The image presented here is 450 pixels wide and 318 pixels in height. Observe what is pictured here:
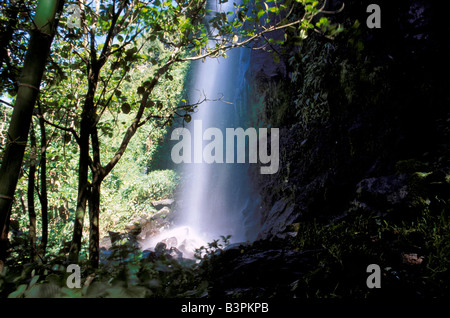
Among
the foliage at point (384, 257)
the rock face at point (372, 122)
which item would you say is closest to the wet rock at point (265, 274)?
the foliage at point (384, 257)

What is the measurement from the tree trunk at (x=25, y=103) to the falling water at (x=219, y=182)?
383 inches

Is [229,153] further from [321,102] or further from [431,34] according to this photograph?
[431,34]

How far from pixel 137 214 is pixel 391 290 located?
46.8ft

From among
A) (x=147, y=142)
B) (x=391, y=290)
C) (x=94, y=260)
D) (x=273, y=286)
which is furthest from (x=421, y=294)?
(x=147, y=142)

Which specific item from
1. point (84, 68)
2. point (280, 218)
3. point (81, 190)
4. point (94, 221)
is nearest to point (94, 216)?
point (94, 221)

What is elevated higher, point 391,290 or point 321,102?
point 321,102

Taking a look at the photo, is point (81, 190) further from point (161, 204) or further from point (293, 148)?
point (161, 204)

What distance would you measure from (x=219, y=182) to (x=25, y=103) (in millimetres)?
15603

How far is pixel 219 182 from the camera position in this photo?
54.1ft

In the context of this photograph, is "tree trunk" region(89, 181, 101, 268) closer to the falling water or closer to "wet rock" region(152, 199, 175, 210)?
the falling water

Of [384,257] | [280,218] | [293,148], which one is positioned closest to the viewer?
[384,257]

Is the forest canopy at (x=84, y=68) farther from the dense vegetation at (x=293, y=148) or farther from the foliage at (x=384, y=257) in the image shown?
the foliage at (x=384, y=257)

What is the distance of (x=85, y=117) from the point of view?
1841 millimetres

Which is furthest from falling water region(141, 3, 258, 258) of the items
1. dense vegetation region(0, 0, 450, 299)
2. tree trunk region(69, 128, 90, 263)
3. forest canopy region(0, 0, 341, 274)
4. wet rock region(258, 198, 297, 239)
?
tree trunk region(69, 128, 90, 263)
